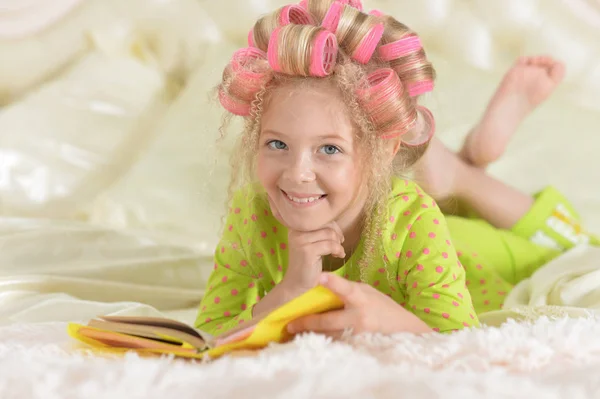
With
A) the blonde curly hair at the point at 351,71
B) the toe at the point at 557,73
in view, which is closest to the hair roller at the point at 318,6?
the blonde curly hair at the point at 351,71

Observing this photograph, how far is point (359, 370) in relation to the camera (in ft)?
2.31

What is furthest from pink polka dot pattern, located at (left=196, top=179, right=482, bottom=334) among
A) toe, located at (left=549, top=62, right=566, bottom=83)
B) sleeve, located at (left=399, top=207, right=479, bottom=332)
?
toe, located at (left=549, top=62, right=566, bottom=83)

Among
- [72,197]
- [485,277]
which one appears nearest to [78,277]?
[72,197]

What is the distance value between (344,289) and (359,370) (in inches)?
4.5

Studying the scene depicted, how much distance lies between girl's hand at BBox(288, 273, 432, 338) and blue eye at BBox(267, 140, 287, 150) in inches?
8.8

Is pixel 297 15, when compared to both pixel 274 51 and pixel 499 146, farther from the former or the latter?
pixel 499 146

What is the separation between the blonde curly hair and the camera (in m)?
0.90

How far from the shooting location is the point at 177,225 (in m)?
1.60

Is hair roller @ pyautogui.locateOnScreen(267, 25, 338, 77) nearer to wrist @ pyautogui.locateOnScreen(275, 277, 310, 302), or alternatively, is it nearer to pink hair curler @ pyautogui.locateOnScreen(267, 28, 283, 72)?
pink hair curler @ pyautogui.locateOnScreen(267, 28, 283, 72)

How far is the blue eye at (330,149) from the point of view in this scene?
0.92 meters

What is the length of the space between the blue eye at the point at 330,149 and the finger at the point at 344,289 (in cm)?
19

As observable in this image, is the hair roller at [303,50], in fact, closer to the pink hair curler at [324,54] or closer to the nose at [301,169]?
the pink hair curler at [324,54]

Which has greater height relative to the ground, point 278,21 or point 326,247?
→ point 278,21

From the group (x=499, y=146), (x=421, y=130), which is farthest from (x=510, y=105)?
(x=421, y=130)
